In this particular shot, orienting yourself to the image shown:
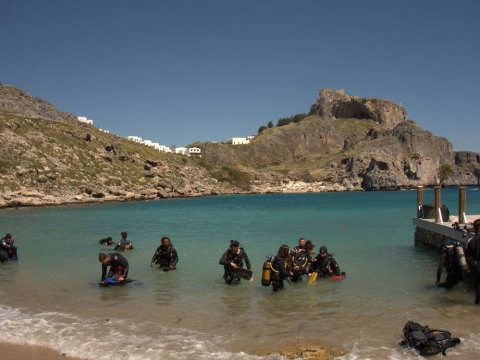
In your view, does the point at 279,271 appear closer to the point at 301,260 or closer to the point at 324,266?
the point at 301,260

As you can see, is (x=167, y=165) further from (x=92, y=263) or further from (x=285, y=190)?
(x=92, y=263)

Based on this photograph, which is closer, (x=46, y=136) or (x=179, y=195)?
(x=46, y=136)

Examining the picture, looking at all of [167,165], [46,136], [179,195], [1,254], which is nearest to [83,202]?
[46,136]

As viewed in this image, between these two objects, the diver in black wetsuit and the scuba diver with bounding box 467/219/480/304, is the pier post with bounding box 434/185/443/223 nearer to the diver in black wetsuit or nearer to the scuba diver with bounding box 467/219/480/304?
the diver in black wetsuit

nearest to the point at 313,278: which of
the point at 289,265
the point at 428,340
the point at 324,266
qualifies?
the point at 324,266

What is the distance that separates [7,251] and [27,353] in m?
11.6

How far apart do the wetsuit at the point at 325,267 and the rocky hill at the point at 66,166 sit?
173 ft

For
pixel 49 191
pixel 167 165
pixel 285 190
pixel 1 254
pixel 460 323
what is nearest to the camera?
pixel 460 323

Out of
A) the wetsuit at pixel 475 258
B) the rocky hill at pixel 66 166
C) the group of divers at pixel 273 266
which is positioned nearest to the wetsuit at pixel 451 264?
the wetsuit at pixel 475 258

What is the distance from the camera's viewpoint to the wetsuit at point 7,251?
1762 cm

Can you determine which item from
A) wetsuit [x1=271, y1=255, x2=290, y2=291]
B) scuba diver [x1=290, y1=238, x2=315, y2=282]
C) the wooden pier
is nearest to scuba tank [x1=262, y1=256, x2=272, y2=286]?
wetsuit [x1=271, y1=255, x2=290, y2=291]

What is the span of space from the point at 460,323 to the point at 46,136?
83.5 m

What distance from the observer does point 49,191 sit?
6650 cm

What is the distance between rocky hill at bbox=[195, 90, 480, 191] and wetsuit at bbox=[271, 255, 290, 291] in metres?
130
